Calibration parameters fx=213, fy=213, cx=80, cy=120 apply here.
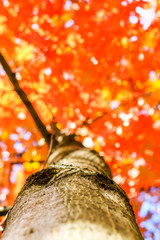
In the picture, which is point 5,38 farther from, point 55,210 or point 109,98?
point 55,210

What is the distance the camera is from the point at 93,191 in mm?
1520

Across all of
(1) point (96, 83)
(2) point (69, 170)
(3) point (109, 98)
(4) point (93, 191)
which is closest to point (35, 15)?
(1) point (96, 83)

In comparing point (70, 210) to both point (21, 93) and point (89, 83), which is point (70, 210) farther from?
point (89, 83)

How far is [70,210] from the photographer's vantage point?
120 centimetres

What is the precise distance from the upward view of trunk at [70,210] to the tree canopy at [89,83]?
146 inches

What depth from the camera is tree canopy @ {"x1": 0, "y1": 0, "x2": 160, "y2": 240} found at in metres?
5.53

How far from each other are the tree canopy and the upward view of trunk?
370 centimetres

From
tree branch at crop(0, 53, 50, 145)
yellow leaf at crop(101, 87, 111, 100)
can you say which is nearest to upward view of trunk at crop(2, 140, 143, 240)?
tree branch at crop(0, 53, 50, 145)

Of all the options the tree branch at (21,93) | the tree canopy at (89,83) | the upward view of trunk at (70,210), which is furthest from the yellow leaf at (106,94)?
the upward view of trunk at (70,210)

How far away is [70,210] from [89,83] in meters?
5.43

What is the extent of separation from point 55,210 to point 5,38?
527 centimetres

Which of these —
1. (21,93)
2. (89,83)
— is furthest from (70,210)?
(89,83)

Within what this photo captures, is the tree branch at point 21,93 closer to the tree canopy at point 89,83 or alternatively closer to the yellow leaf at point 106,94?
the tree canopy at point 89,83

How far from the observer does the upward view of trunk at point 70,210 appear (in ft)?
3.40
